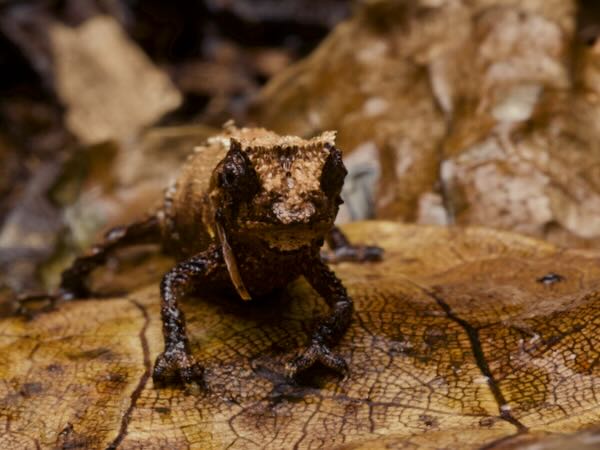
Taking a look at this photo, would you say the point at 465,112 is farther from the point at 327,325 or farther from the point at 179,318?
the point at 179,318

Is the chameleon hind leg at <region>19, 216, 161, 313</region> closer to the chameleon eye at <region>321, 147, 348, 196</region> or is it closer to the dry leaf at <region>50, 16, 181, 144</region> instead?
the chameleon eye at <region>321, 147, 348, 196</region>

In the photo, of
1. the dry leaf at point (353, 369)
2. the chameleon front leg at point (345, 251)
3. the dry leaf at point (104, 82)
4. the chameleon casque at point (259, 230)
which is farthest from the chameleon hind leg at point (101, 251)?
the dry leaf at point (104, 82)

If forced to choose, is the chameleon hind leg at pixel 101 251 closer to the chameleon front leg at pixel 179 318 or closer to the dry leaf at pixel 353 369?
the dry leaf at pixel 353 369

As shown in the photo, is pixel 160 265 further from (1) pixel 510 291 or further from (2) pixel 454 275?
(1) pixel 510 291

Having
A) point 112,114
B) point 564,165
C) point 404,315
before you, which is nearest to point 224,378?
point 404,315

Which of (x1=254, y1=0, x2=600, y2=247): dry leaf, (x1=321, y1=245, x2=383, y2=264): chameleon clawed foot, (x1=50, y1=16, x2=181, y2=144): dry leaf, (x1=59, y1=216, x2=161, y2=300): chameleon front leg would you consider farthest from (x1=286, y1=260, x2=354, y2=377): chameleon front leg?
(x1=50, y1=16, x2=181, y2=144): dry leaf
